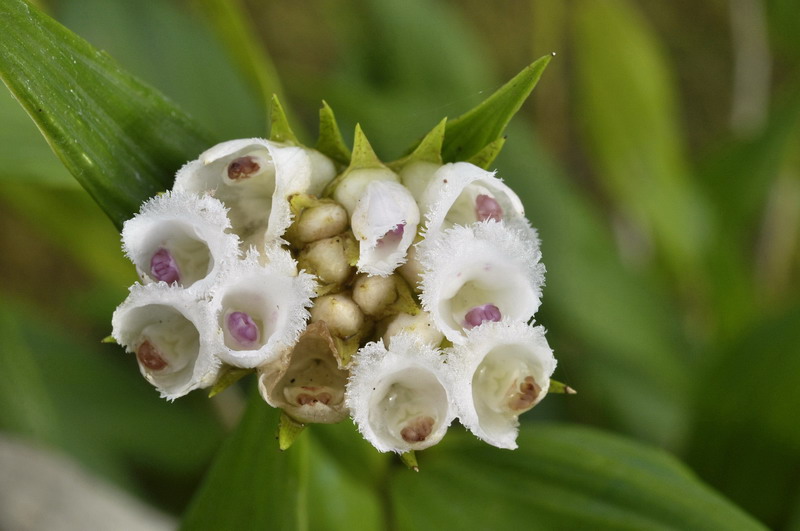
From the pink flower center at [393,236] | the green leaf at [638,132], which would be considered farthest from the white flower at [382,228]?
the green leaf at [638,132]

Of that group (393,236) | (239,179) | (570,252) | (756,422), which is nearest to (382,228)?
(393,236)

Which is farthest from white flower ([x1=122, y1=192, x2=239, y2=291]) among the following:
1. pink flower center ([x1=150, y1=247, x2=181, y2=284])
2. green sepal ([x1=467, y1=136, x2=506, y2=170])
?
green sepal ([x1=467, y1=136, x2=506, y2=170])

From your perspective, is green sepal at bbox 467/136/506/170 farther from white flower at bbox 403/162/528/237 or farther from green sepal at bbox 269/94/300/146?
green sepal at bbox 269/94/300/146

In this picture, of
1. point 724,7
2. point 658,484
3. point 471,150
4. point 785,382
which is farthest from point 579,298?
point 724,7

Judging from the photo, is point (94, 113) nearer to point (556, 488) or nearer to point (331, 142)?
point (331, 142)

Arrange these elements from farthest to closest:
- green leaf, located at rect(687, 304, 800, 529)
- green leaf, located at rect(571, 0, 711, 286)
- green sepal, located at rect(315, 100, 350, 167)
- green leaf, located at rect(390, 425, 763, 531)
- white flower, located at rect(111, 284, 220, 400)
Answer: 1. green leaf, located at rect(571, 0, 711, 286)
2. green leaf, located at rect(687, 304, 800, 529)
3. green leaf, located at rect(390, 425, 763, 531)
4. green sepal, located at rect(315, 100, 350, 167)
5. white flower, located at rect(111, 284, 220, 400)

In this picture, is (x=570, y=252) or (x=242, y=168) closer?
(x=242, y=168)

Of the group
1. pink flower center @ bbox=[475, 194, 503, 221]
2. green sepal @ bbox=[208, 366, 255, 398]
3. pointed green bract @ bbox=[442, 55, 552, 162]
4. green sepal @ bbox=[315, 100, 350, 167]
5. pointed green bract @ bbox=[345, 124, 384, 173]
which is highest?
pointed green bract @ bbox=[442, 55, 552, 162]

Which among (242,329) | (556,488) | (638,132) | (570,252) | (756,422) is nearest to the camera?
(242,329)
